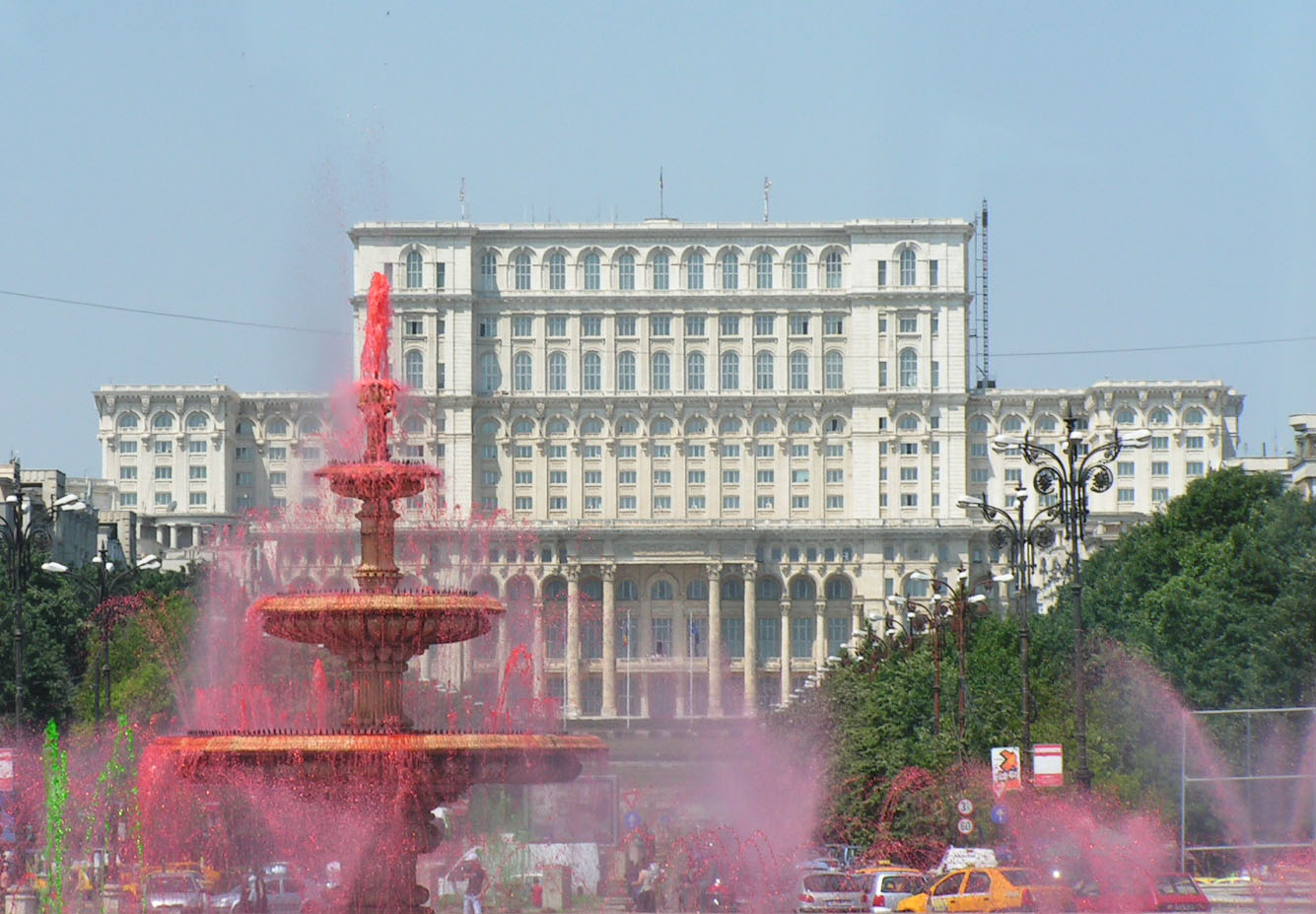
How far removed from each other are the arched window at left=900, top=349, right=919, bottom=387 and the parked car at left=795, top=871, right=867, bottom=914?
122m

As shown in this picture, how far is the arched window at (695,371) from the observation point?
172250 millimetres

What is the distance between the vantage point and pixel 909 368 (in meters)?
169

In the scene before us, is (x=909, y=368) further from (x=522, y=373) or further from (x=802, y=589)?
(x=522, y=373)

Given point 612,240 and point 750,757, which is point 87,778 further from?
point 612,240

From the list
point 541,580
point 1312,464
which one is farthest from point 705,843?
point 541,580

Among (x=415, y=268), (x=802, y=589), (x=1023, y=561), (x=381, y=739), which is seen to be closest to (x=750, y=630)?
(x=802, y=589)

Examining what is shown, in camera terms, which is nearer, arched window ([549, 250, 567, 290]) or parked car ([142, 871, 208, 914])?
parked car ([142, 871, 208, 914])

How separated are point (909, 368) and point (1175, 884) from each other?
5016 inches

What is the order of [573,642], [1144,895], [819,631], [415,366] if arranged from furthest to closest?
[415,366] < [819,631] < [573,642] < [1144,895]

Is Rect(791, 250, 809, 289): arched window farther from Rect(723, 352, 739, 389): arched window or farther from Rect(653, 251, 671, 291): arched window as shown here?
Rect(653, 251, 671, 291): arched window

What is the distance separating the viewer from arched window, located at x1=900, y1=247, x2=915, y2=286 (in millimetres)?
170625

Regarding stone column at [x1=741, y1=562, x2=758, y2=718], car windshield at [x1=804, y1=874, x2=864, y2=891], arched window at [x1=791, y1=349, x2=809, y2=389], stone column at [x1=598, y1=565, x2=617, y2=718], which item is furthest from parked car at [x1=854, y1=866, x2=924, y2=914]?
arched window at [x1=791, y1=349, x2=809, y2=389]

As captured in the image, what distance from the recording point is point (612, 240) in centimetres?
17175

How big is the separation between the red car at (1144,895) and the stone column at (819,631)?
387 ft
